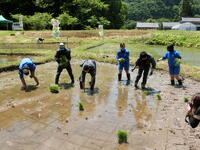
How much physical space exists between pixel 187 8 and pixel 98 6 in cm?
5061

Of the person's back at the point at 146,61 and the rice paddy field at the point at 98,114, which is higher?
the person's back at the point at 146,61

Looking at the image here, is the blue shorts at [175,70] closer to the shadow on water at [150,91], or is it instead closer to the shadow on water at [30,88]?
the shadow on water at [150,91]

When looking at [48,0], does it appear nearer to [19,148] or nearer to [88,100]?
[88,100]

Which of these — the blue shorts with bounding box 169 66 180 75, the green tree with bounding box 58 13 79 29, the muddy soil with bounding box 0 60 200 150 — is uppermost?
the green tree with bounding box 58 13 79 29

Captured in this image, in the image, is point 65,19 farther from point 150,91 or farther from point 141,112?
point 141,112

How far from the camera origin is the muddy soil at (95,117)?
17.9ft

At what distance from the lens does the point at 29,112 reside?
726 centimetres

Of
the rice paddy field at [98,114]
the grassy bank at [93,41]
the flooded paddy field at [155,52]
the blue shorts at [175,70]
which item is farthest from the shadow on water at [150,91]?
the grassy bank at [93,41]

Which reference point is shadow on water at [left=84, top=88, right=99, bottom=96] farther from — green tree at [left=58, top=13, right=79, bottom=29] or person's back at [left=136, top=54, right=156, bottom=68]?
green tree at [left=58, top=13, right=79, bottom=29]

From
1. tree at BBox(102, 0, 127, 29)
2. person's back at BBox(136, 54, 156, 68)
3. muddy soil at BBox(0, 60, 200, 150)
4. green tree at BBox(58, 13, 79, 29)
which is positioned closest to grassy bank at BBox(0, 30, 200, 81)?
person's back at BBox(136, 54, 156, 68)

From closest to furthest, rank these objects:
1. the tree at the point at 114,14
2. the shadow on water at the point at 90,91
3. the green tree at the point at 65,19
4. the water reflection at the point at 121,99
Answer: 1. the water reflection at the point at 121,99
2. the shadow on water at the point at 90,91
3. the green tree at the point at 65,19
4. the tree at the point at 114,14

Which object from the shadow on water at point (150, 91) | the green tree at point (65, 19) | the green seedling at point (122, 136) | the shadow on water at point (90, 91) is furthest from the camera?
the green tree at point (65, 19)

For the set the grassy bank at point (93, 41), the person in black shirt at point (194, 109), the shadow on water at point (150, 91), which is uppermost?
the grassy bank at point (93, 41)

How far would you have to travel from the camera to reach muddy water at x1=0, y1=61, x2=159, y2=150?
5520 mm
